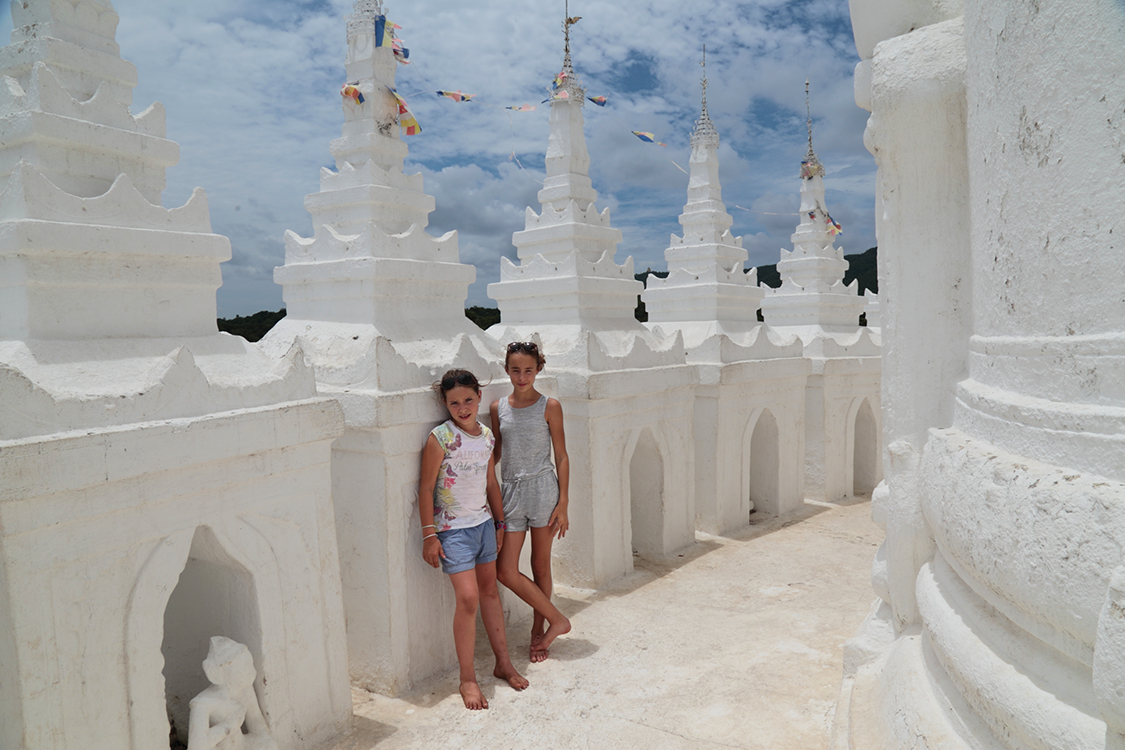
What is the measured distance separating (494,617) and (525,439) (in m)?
1.42

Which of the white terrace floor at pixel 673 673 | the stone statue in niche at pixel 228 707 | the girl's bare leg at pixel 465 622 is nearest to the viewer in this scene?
the stone statue in niche at pixel 228 707

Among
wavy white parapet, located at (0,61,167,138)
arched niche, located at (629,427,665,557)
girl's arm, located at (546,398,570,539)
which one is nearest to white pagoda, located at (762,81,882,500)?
arched niche, located at (629,427,665,557)

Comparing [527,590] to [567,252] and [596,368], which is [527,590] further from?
[567,252]

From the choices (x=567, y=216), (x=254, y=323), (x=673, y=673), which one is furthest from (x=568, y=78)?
(x=254, y=323)

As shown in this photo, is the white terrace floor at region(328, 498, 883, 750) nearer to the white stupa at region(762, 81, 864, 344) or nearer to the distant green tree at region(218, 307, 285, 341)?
the white stupa at region(762, 81, 864, 344)

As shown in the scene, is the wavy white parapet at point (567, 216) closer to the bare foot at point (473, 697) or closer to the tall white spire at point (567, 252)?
the tall white spire at point (567, 252)

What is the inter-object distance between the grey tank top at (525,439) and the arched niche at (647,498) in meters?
2.67

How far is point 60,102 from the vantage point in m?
4.46

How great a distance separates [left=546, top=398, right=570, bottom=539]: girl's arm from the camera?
616cm

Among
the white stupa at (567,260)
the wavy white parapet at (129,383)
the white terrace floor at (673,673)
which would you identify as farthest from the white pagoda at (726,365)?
the wavy white parapet at (129,383)

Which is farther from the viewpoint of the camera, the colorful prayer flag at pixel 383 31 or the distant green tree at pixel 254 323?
the distant green tree at pixel 254 323

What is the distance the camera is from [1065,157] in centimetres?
245

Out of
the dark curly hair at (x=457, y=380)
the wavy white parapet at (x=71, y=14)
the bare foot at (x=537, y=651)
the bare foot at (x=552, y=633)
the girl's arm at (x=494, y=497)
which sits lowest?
the bare foot at (x=537, y=651)

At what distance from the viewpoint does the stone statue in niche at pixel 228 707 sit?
13.1 ft
